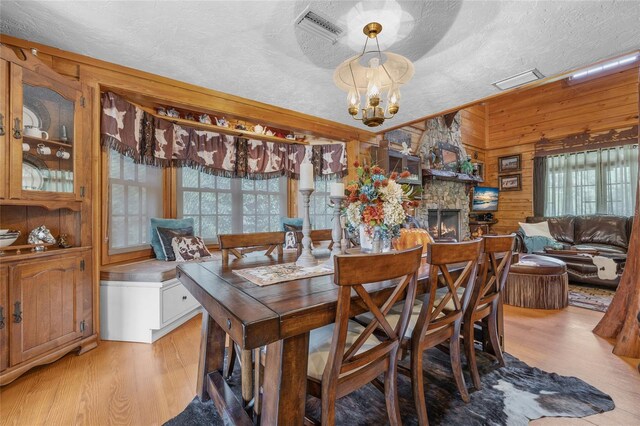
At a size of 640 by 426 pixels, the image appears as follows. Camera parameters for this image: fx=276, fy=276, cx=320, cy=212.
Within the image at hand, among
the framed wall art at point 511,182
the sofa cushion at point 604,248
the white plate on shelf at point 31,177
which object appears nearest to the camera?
the white plate on shelf at point 31,177

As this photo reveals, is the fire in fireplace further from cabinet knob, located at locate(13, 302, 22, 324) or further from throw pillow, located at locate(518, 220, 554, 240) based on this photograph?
cabinet knob, located at locate(13, 302, 22, 324)

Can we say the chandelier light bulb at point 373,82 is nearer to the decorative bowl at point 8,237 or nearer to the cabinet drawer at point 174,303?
the cabinet drawer at point 174,303

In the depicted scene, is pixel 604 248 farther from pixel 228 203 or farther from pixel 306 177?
pixel 228 203

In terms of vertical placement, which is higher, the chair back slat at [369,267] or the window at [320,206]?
the window at [320,206]

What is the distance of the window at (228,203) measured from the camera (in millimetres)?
3354

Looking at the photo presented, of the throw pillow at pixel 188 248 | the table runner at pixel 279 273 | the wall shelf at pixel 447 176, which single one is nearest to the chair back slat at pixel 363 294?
the table runner at pixel 279 273

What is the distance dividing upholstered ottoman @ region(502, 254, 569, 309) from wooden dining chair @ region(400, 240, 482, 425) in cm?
191

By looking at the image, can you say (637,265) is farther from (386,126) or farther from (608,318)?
(386,126)

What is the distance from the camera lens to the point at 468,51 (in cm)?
216

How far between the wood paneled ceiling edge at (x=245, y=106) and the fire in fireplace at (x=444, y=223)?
2285mm

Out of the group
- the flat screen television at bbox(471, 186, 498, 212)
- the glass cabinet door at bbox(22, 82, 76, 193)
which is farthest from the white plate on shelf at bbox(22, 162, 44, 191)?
the flat screen television at bbox(471, 186, 498, 212)

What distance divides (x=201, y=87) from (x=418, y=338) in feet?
9.39

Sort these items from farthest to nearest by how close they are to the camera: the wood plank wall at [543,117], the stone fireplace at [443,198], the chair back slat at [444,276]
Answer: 1. the stone fireplace at [443,198]
2. the wood plank wall at [543,117]
3. the chair back slat at [444,276]

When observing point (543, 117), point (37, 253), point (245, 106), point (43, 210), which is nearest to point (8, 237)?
point (37, 253)
